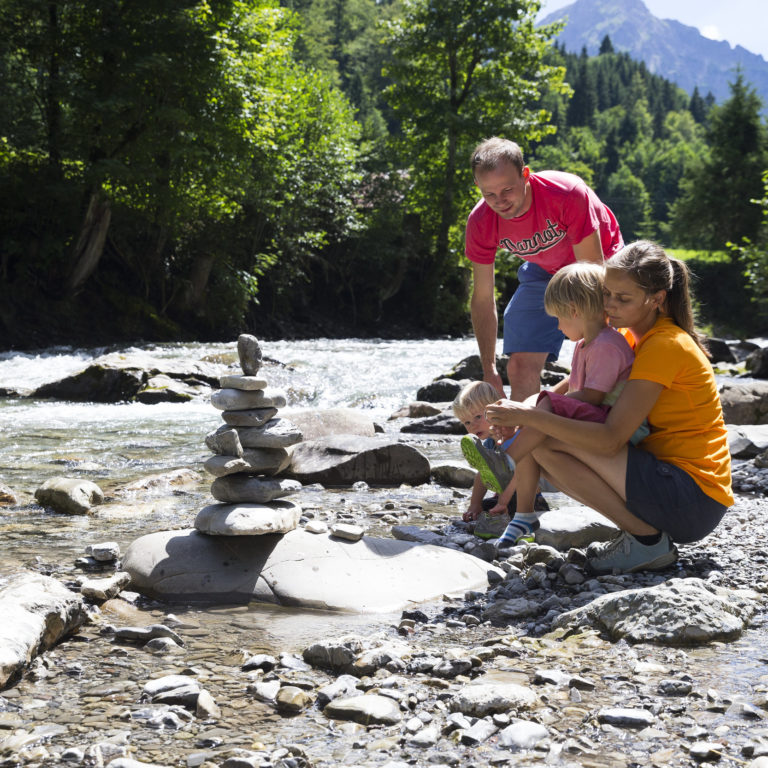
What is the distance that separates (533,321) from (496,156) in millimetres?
1192

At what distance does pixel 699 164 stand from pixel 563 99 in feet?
254

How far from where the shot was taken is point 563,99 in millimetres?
119688

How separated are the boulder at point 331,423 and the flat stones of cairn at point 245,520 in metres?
4.24

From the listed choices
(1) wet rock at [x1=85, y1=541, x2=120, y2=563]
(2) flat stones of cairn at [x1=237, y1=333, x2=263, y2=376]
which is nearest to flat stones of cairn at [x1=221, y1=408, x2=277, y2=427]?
(2) flat stones of cairn at [x1=237, y1=333, x2=263, y2=376]

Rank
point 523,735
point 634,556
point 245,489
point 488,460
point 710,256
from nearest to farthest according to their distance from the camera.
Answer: point 523,735
point 634,556
point 488,460
point 245,489
point 710,256

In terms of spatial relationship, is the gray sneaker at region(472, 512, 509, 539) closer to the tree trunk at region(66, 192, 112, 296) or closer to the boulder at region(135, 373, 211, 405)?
the boulder at region(135, 373, 211, 405)

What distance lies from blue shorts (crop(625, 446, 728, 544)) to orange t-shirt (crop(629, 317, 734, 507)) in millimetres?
48

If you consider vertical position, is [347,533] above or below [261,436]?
below

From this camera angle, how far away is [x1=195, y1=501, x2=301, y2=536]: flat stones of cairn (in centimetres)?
412

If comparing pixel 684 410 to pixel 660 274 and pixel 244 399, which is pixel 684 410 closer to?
pixel 660 274

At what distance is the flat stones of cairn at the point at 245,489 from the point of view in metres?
4.41

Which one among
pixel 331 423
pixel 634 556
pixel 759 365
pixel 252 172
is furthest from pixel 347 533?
pixel 252 172

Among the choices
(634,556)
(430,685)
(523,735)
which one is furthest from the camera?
(634,556)

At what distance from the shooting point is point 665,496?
372cm
